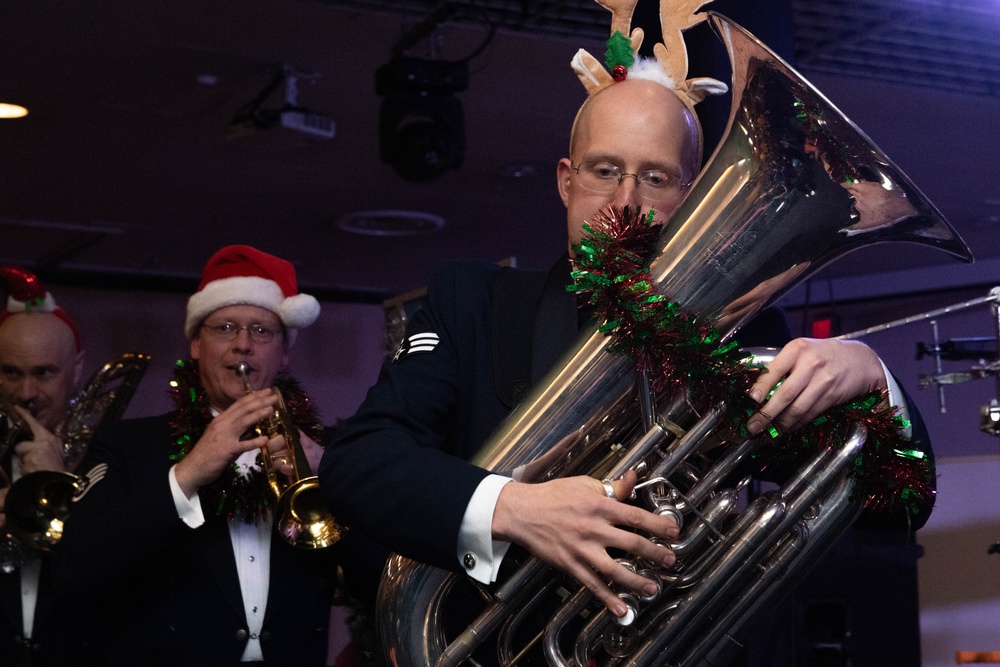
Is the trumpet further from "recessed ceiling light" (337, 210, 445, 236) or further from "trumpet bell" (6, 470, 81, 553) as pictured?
"recessed ceiling light" (337, 210, 445, 236)

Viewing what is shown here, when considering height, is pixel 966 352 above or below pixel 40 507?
above

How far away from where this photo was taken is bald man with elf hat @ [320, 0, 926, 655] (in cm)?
140

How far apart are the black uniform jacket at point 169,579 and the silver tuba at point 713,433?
1.02 m

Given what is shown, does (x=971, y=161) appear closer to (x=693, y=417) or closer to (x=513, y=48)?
(x=513, y=48)

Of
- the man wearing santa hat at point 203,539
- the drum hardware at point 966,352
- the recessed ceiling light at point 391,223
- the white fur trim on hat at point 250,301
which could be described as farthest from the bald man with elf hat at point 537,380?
the recessed ceiling light at point 391,223

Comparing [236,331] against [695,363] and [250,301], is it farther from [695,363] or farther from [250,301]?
[695,363]

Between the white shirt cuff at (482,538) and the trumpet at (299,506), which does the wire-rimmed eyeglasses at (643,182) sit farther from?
the trumpet at (299,506)

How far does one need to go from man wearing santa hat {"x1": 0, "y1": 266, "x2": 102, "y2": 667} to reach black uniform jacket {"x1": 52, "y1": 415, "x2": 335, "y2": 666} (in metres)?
0.52

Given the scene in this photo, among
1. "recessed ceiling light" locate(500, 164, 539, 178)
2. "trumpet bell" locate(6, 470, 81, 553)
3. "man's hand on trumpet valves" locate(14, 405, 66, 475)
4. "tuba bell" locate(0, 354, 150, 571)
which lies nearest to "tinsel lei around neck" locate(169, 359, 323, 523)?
"tuba bell" locate(0, 354, 150, 571)

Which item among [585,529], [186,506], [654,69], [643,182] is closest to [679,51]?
[654,69]

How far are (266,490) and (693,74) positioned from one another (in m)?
1.47

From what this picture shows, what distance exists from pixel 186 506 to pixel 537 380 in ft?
3.78

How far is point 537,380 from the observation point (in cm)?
167

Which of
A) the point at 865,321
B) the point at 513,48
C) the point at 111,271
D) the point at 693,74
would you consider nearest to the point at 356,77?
the point at 513,48
